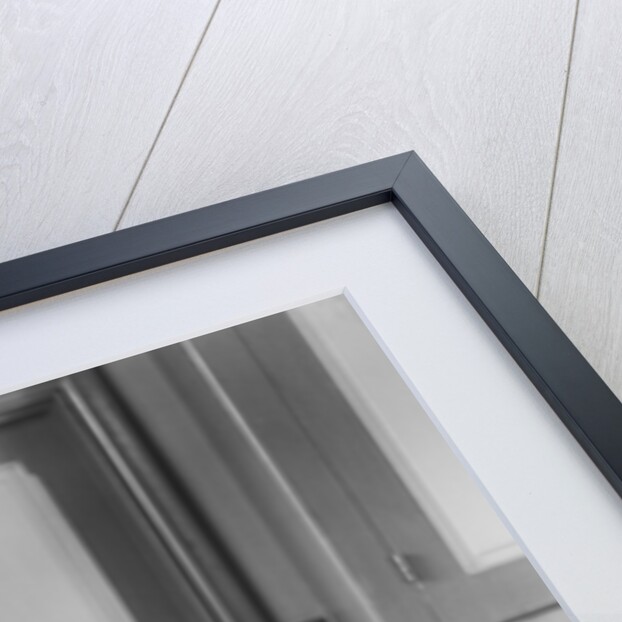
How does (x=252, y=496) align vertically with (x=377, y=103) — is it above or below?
below

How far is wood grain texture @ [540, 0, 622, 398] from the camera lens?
1.35 feet

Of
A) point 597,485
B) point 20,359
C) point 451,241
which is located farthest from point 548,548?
point 20,359

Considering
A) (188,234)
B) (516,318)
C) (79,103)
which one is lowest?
(516,318)

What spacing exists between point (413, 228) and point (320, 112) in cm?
10

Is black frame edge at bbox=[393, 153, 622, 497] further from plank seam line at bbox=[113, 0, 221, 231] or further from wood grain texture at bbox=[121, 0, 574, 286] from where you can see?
plank seam line at bbox=[113, 0, 221, 231]

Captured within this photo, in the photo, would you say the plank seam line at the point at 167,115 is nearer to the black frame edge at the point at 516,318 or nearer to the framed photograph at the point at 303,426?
the framed photograph at the point at 303,426

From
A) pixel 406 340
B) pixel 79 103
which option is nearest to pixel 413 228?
pixel 406 340

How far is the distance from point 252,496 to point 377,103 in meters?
0.23

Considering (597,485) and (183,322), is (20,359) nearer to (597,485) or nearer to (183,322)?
(183,322)

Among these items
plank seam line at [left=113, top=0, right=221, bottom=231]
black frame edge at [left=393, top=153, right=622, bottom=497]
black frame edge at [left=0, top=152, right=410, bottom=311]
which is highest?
plank seam line at [left=113, top=0, right=221, bottom=231]

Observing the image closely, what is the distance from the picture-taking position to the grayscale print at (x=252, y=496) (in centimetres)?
37

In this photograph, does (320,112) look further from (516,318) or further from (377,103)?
(516,318)

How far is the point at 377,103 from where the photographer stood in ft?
1.51

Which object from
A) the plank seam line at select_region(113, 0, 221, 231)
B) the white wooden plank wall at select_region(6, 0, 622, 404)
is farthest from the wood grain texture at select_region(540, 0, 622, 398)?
the plank seam line at select_region(113, 0, 221, 231)
